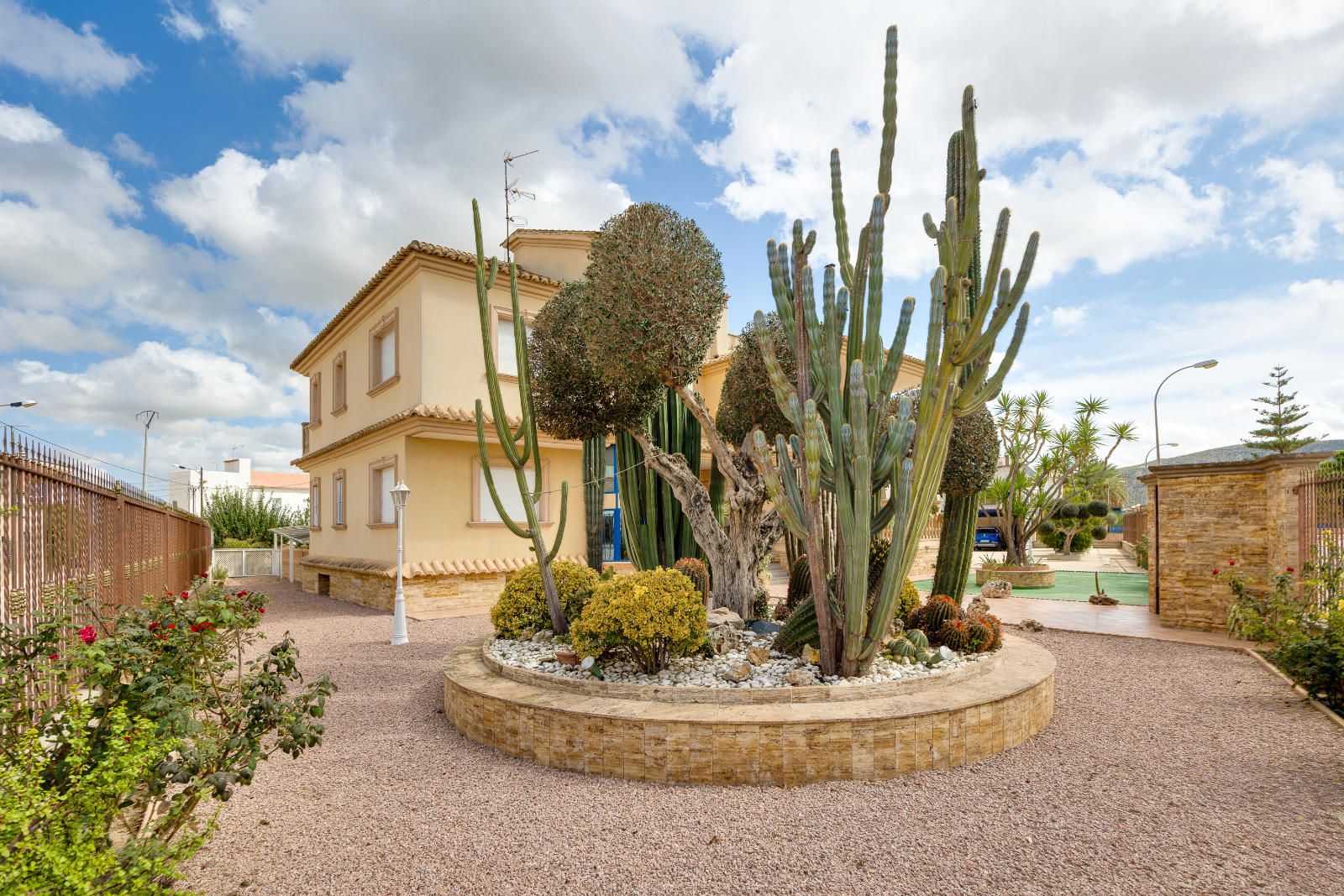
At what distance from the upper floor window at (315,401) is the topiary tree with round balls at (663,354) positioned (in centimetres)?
Answer: 1246

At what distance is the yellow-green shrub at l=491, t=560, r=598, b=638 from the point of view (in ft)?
23.1

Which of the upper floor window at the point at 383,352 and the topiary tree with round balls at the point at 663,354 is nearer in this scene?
the topiary tree with round balls at the point at 663,354

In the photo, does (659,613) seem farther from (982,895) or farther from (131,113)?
(131,113)

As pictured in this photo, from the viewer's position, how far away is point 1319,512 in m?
8.70

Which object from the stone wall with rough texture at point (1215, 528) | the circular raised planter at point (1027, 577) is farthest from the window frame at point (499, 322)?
the circular raised planter at point (1027, 577)

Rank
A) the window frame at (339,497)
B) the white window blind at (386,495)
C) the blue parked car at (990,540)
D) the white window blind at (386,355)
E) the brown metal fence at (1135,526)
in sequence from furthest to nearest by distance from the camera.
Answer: the blue parked car at (990,540) → the brown metal fence at (1135,526) → the window frame at (339,497) → the white window blind at (386,355) → the white window blind at (386,495)

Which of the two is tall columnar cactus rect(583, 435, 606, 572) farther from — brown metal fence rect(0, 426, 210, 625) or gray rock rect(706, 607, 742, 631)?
brown metal fence rect(0, 426, 210, 625)

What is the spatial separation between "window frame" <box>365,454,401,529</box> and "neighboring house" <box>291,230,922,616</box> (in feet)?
0.10

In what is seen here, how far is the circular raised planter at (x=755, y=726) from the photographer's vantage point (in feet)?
13.5

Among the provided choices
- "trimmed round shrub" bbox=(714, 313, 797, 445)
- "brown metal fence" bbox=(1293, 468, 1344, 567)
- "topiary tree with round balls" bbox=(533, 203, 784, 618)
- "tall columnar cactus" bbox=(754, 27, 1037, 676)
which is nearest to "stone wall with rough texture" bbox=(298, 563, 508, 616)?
"topiary tree with round balls" bbox=(533, 203, 784, 618)

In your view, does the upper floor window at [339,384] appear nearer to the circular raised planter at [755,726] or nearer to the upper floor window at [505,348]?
the upper floor window at [505,348]

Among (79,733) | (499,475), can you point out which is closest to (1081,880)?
(79,733)

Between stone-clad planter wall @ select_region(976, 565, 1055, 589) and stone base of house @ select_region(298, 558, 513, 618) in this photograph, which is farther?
stone-clad planter wall @ select_region(976, 565, 1055, 589)

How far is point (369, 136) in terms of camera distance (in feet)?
26.1
